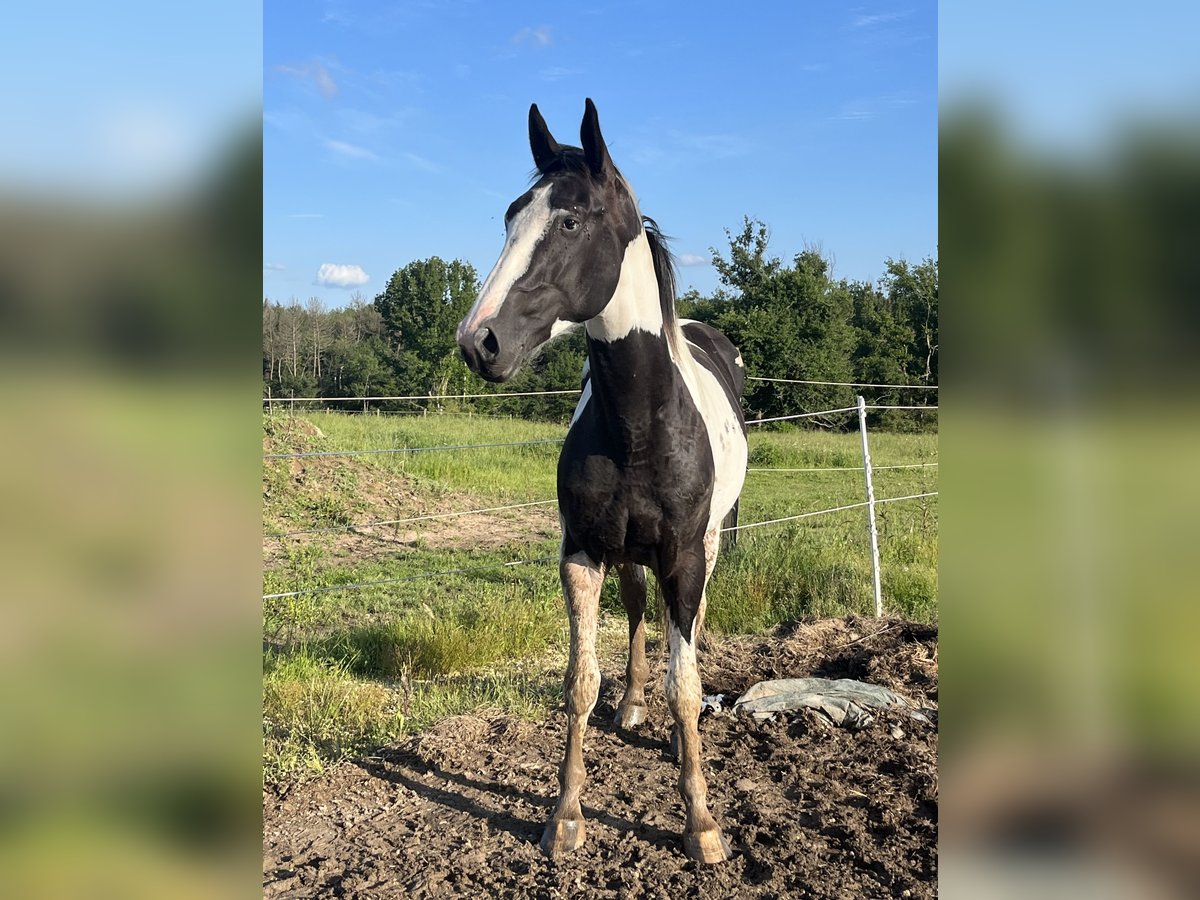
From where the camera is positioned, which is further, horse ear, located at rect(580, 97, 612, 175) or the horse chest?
the horse chest

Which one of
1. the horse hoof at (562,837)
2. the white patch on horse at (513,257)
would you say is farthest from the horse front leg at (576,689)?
the white patch on horse at (513,257)

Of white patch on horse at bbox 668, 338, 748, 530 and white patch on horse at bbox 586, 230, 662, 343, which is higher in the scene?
white patch on horse at bbox 586, 230, 662, 343

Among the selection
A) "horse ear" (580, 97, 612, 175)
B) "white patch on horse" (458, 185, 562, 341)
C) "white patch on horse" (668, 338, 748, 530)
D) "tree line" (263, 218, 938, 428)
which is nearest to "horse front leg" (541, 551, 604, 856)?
"white patch on horse" (668, 338, 748, 530)

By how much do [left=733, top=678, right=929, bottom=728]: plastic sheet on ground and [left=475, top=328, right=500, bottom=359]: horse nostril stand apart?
8.53 ft

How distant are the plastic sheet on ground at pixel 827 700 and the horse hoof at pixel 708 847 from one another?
1.14 metres

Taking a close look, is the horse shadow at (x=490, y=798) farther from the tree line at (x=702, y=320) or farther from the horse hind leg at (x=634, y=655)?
the tree line at (x=702, y=320)

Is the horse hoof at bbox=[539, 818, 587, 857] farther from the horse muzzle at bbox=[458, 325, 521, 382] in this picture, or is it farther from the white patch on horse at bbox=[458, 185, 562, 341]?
the white patch on horse at bbox=[458, 185, 562, 341]

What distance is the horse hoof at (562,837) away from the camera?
2.76 meters

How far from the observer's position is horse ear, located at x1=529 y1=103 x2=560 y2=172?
251 cm

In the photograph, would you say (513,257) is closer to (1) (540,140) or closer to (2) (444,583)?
(1) (540,140)

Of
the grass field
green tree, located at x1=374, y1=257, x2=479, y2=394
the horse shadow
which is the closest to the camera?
the horse shadow

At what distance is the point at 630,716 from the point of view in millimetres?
3857
